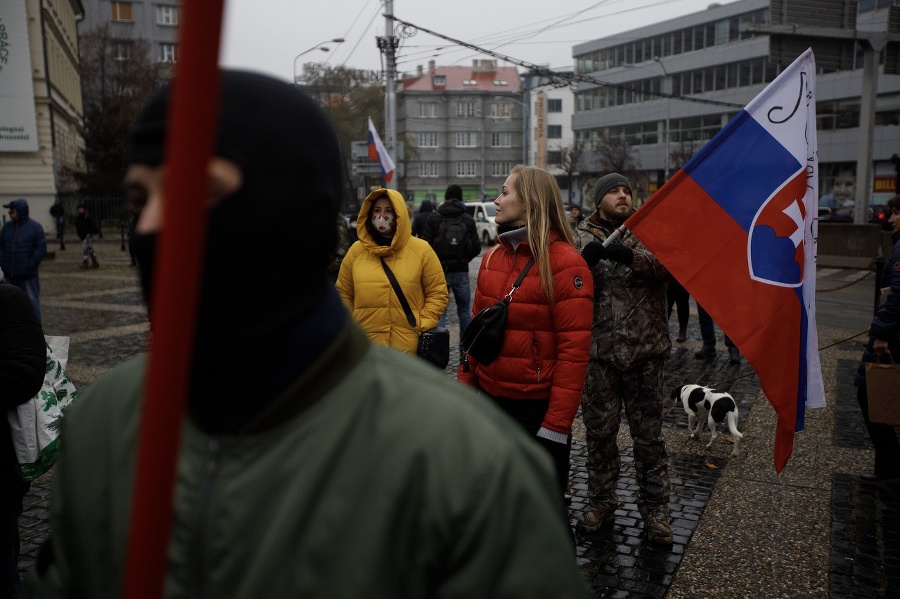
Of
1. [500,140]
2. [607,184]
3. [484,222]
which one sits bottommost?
[484,222]

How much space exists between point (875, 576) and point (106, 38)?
5876cm

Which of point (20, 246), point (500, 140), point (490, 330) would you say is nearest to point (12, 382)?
point (490, 330)

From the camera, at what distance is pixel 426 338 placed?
5.30m

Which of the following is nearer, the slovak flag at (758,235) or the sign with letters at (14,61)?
the slovak flag at (758,235)

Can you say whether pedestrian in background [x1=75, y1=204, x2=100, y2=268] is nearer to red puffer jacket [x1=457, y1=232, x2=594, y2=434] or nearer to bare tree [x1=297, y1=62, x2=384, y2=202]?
red puffer jacket [x1=457, y1=232, x2=594, y2=434]

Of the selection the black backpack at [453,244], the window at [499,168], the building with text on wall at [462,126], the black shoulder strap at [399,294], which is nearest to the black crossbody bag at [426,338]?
the black shoulder strap at [399,294]

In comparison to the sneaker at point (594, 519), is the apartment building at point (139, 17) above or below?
above

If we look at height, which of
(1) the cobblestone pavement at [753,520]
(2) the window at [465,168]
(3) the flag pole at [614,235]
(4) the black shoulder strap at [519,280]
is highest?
(2) the window at [465,168]

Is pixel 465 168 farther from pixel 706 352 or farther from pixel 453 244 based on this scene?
pixel 706 352

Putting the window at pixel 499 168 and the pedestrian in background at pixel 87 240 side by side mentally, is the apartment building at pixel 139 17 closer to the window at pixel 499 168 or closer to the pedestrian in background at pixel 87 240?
the window at pixel 499 168

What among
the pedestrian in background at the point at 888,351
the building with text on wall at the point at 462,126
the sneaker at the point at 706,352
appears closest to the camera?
the pedestrian in background at the point at 888,351

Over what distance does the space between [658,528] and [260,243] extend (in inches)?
158

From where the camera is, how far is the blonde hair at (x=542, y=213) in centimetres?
390

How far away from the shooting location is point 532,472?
1.11m
